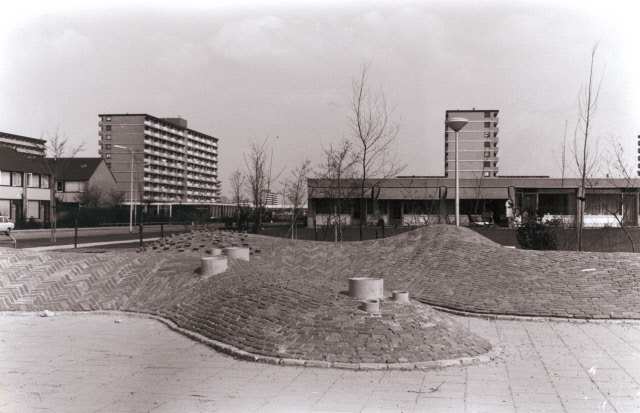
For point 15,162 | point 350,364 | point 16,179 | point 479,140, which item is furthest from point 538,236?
point 479,140

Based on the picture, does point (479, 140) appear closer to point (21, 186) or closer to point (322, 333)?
point (21, 186)

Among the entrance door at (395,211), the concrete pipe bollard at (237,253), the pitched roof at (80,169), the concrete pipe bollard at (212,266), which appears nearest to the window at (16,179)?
the pitched roof at (80,169)

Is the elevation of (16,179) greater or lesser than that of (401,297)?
greater

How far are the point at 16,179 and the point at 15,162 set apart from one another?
4.97 feet

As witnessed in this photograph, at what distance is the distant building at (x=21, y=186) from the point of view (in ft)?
151

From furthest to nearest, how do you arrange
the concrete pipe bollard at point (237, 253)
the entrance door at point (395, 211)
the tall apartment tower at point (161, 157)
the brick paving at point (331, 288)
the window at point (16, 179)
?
the tall apartment tower at point (161, 157), the window at point (16, 179), the entrance door at point (395, 211), the concrete pipe bollard at point (237, 253), the brick paving at point (331, 288)

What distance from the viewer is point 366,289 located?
8.34 m

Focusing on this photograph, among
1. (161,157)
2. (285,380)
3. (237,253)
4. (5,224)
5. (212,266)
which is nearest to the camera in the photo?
(285,380)

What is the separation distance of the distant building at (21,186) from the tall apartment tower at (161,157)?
3079 cm

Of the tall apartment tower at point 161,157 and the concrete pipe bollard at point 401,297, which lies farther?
the tall apartment tower at point 161,157

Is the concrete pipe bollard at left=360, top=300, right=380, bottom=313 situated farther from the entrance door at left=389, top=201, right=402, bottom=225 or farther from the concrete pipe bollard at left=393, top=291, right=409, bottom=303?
the entrance door at left=389, top=201, right=402, bottom=225

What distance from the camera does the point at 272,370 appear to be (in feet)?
21.8

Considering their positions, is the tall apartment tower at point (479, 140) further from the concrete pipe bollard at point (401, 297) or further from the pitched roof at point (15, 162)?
the concrete pipe bollard at point (401, 297)

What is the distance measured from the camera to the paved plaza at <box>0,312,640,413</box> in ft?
17.7
